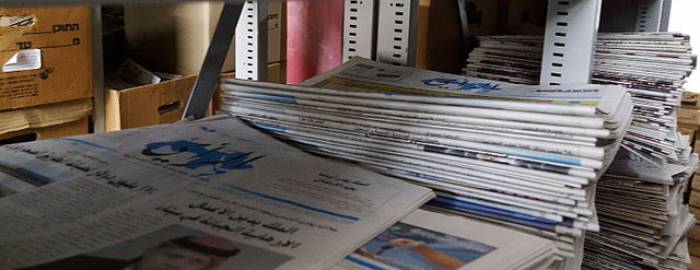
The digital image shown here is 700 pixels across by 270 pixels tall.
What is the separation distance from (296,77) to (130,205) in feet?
4.78

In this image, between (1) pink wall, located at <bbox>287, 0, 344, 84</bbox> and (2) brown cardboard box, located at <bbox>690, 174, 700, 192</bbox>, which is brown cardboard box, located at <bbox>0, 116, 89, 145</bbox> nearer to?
(1) pink wall, located at <bbox>287, 0, 344, 84</bbox>

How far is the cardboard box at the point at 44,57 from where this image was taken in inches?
57.4

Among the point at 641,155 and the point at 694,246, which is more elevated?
the point at 641,155

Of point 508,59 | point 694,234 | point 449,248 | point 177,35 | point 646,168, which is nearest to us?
point 449,248

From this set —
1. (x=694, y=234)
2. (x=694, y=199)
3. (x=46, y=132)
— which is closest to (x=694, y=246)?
(x=694, y=234)

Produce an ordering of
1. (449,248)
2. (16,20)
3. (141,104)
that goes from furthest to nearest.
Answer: (141,104), (16,20), (449,248)

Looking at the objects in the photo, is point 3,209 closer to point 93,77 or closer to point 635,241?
point 635,241

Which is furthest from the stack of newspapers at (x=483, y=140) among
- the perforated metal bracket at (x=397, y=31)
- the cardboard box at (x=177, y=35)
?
the cardboard box at (x=177, y=35)

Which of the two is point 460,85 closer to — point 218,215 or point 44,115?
point 218,215

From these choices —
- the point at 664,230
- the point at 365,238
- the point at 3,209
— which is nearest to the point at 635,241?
the point at 664,230

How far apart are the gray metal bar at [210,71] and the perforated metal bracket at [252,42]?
0.04m

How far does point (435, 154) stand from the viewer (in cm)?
67

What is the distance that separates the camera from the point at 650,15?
152 centimetres

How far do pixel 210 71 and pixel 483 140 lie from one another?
0.44m
